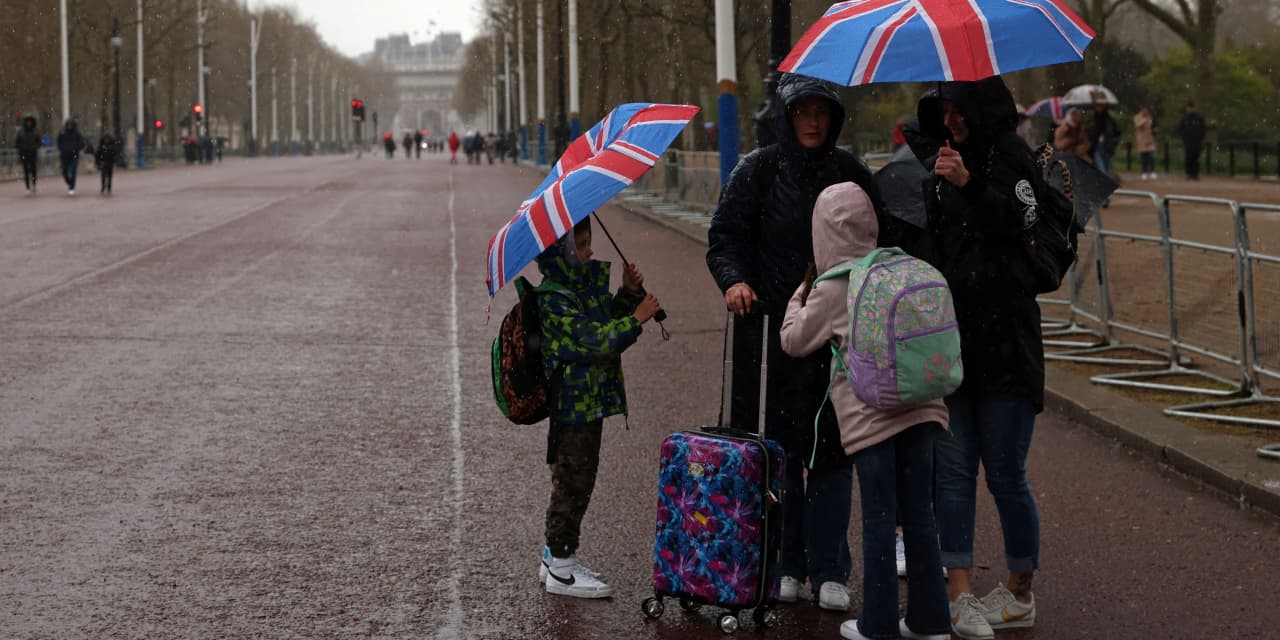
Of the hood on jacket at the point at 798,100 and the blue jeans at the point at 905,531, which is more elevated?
the hood on jacket at the point at 798,100

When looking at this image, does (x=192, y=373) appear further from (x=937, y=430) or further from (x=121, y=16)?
(x=121, y=16)

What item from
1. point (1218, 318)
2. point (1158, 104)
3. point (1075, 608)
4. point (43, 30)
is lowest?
point (1075, 608)

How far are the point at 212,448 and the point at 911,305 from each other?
4523 millimetres

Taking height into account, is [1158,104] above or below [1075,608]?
above

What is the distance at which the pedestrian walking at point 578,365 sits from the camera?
5285mm

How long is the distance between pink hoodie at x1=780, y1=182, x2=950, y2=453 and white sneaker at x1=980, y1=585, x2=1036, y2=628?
0.72 meters

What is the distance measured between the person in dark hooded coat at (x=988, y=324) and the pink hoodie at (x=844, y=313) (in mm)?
314

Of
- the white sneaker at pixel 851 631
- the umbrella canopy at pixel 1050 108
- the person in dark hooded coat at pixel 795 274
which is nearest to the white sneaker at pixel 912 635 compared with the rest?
the white sneaker at pixel 851 631

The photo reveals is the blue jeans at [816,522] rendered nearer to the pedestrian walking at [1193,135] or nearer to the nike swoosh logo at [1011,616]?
the nike swoosh logo at [1011,616]

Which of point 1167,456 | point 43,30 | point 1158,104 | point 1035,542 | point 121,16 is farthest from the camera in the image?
point 121,16

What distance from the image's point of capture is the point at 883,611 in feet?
16.0

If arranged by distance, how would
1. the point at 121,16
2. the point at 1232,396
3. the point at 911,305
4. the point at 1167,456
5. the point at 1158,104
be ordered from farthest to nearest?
the point at 121,16
the point at 1158,104
the point at 1232,396
the point at 1167,456
the point at 911,305

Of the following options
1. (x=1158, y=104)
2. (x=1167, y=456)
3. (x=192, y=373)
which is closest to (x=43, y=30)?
(x=1158, y=104)

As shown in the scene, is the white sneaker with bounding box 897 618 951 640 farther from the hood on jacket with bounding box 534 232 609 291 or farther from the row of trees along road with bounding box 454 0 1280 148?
the row of trees along road with bounding box 454 0 1280 148
